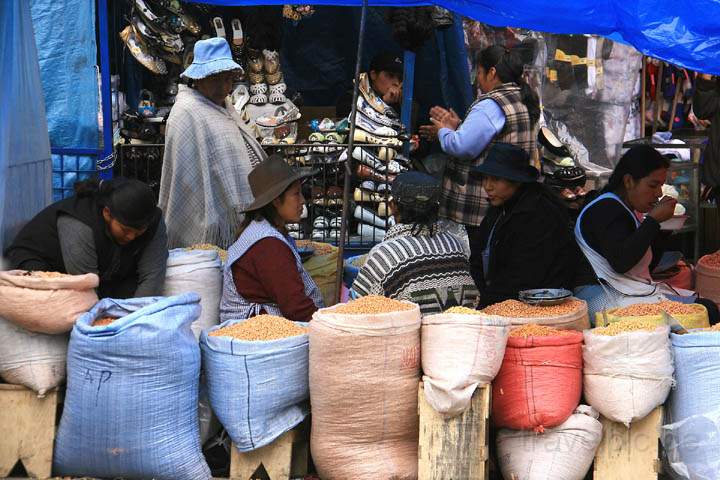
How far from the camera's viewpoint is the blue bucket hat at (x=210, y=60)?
5.71 meters

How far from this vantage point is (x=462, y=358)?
3.99 metres

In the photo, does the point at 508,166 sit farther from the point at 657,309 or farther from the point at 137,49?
the point at 137,49

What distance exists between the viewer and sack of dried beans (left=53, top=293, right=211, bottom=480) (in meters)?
4.06

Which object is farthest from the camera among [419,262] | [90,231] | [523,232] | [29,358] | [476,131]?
[476,131]

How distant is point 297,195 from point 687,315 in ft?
5.98

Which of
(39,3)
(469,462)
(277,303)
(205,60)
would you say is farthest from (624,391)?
(39,3)

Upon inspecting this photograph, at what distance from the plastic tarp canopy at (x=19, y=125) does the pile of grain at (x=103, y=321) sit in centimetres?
61

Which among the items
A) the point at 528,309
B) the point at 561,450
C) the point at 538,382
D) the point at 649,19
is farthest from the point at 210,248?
the point at 649,19

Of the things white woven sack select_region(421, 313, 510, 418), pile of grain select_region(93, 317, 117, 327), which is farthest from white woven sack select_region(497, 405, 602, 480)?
pile of grain select_region(93, 317, 117, 327)

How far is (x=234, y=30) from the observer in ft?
23.7

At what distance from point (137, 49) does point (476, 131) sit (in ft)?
8.19

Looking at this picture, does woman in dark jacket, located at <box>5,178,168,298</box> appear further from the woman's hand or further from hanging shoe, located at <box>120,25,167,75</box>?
hanging shoe, located at <box>120,25,167,75</box>

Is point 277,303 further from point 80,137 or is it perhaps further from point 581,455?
point 80,137

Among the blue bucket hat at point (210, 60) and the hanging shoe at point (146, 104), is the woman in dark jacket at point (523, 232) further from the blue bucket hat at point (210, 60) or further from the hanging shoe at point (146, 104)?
the hanging shoe at point (146, 104)
